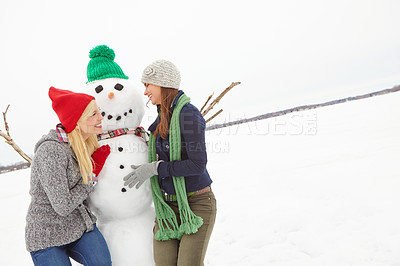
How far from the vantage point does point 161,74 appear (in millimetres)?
1655

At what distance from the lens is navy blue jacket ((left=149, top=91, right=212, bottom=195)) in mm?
1531

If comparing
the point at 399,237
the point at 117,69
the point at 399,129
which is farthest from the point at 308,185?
the point at 399,129

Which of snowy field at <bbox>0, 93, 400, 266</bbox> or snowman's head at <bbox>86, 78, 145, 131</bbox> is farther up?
snowman's head at <bbox>86, 78, 145, 131</bbox>

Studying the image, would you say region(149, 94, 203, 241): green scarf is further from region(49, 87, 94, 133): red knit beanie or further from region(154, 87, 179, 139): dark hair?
region(49, 87, 94, 133): red knit beanie

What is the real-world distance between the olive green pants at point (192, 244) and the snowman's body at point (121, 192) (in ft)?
0.49

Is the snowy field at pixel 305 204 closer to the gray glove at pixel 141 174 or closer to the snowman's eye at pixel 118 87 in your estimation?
the gray glove at pixel 141 174

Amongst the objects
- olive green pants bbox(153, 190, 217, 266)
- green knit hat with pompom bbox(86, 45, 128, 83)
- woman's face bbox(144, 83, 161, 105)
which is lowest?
olive green pants bbox(153, 190, 217, 266)

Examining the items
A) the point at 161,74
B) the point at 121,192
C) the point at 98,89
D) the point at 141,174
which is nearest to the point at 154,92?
the point at 161,74

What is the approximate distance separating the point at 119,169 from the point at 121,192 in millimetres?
153

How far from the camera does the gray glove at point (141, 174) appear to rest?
1.61 m

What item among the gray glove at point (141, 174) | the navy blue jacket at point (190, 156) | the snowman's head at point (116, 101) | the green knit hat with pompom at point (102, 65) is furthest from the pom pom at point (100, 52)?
the gray glove at point (141, 174)

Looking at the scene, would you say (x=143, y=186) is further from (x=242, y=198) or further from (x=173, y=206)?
(x=242, y=198)

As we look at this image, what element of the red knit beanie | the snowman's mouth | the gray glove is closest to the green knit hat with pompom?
the snowman's mouth

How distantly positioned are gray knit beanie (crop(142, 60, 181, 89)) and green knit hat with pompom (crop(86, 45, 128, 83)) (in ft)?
1.07
